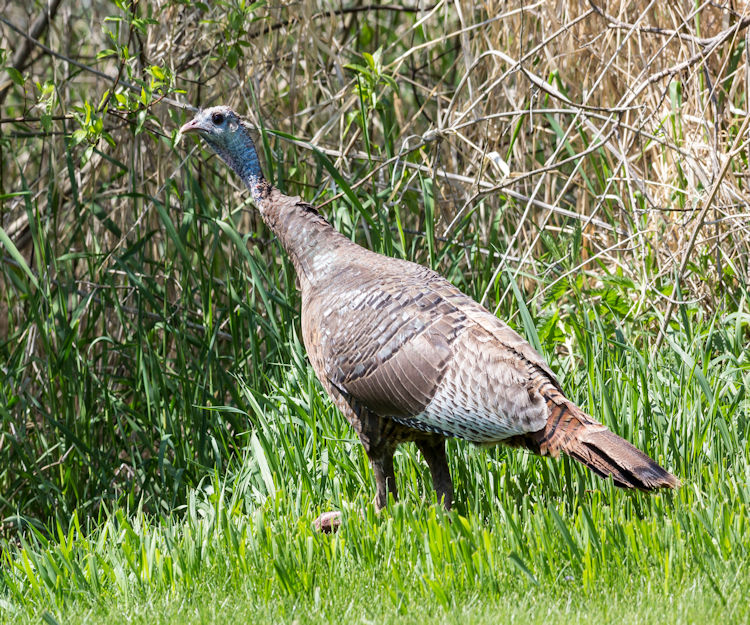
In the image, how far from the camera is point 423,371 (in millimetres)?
3521

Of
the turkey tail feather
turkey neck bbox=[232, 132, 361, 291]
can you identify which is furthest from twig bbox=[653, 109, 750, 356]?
turkey neck bbox=[232, 132, 361, 291]

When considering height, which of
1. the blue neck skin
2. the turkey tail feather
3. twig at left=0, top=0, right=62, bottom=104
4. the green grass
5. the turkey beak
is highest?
twig at left=0, top=0, right=62, bottom=104

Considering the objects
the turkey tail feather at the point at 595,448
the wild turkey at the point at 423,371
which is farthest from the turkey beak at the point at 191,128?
the turkey tail feather at the point at 595,448

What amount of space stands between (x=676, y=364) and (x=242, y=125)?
221 cm

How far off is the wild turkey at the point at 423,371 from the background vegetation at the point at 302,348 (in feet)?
0.73

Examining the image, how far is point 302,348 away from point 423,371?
1.36 m

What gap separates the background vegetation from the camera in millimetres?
3049

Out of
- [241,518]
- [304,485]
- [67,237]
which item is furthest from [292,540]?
[67,237]

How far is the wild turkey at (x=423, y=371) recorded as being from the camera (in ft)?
10.6

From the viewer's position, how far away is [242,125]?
4340 mm

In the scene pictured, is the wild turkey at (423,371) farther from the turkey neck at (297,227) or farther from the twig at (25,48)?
the twig at (25,48)

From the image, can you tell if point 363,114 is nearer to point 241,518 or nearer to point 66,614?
point 241,518

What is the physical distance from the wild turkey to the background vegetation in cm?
22

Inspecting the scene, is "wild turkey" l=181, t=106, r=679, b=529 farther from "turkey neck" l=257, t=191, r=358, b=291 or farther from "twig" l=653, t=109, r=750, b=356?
"twig" l=653, t=109, r=750, b=356
